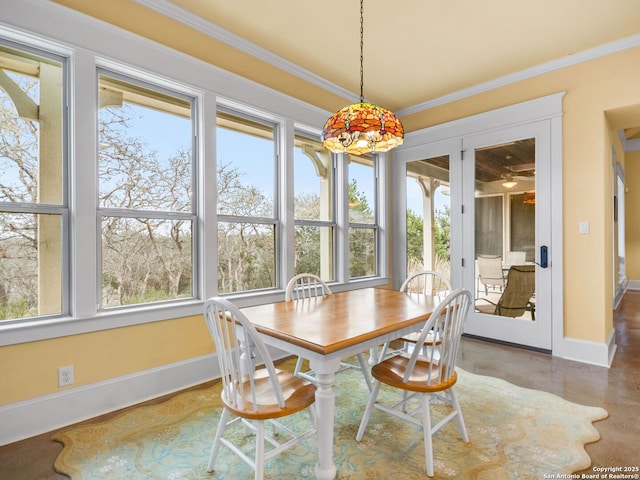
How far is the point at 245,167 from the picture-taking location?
3.20 m

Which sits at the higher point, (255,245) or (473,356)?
(255,245)

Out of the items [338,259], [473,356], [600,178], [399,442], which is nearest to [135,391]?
[399,442]

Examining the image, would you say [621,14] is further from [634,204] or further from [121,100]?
[634,204]

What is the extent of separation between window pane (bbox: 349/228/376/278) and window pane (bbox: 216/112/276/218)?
1.29 meters

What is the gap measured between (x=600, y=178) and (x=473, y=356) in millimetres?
1978

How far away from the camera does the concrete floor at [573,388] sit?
174cm

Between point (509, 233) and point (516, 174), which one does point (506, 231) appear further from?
point (516, 174)

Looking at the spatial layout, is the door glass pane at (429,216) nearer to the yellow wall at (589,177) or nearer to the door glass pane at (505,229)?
the door glass pane at (505,229)

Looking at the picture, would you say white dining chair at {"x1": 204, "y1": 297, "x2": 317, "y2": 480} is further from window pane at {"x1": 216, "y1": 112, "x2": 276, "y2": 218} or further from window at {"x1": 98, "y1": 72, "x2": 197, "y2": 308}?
window pane at {"x1": 216, "y1": 112, "x2": 276, "y2": 218}

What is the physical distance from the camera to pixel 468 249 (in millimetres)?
3895

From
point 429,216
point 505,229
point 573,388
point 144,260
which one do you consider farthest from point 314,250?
point 573,388

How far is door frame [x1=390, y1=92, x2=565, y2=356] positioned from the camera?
3260mm

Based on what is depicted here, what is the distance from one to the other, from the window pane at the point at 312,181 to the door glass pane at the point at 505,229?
1.69m

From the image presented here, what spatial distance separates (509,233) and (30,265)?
4105mm
